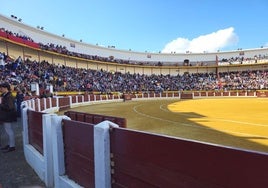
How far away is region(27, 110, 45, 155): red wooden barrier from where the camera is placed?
7043 mm

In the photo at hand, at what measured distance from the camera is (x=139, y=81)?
63438 mm

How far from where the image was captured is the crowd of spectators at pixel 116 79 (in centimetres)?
3171

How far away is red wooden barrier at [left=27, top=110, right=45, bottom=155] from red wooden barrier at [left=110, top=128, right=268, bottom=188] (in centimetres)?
361

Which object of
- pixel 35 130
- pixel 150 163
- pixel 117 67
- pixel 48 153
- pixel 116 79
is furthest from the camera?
pixel 117 67

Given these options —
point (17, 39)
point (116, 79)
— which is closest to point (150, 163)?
point (17, 39)

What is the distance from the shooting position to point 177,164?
2.73 m

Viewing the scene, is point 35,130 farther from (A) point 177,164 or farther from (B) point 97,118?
(A) point 177,164

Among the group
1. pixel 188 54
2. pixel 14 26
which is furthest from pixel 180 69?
pixel 14 26

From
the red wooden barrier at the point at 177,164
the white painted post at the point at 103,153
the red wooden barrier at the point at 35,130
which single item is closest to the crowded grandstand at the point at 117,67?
the red wooden barrier at the point at 35,130

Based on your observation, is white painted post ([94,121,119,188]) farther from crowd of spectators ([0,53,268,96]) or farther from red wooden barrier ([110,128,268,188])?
crowd of spectators ([0,53,268,96])

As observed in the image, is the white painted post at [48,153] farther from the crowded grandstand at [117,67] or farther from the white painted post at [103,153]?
the crowded grandstand at [117,67]

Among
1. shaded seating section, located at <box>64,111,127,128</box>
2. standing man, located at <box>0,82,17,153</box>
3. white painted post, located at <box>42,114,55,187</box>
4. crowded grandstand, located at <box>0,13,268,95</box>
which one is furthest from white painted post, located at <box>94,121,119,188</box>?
crowded grandstand, located at <box>0,13,268,95</box>

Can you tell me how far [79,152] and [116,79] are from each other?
53.8 m

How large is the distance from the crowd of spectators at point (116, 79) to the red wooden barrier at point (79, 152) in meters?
20.3
